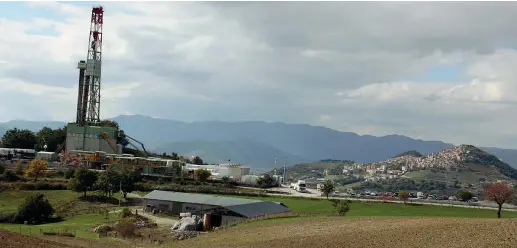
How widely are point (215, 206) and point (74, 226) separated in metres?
13.9

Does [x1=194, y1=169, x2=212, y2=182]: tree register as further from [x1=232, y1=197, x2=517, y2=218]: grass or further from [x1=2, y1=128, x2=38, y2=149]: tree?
[x1=2, y1=128, x2=38, y2=149]: tree

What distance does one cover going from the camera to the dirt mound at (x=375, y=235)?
30.7m

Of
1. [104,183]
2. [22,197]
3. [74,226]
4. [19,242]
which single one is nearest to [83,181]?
[104,183]

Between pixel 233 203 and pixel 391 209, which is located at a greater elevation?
pixel 233 203

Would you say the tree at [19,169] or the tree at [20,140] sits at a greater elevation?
the tree at [20,140]

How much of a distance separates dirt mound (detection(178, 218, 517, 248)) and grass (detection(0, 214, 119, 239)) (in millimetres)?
11673

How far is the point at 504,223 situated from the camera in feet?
118

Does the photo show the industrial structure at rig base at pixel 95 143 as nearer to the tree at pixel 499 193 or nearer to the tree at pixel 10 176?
the tree at pixel 10 176

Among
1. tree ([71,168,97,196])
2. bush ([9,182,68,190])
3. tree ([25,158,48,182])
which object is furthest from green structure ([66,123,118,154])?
tree ([71,168,97,196])

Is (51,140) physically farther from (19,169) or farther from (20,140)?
(19,169)

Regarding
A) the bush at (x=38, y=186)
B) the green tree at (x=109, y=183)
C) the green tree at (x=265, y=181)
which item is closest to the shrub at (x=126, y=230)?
the green tree at (x=109, y=183)

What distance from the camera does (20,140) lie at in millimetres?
125688

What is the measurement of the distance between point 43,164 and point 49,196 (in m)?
18.3

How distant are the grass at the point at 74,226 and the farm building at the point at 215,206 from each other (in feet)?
23.7
